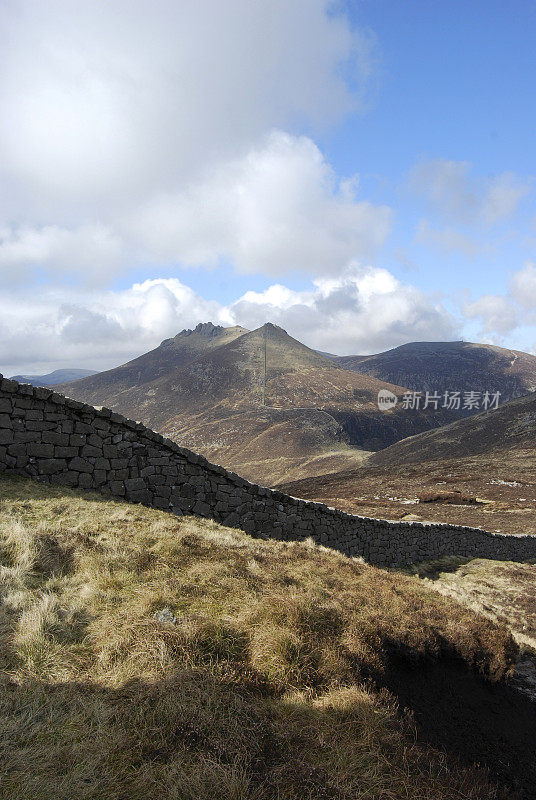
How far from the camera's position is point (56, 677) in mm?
4141

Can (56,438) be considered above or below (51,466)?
above

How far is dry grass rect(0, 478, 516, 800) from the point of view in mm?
3205

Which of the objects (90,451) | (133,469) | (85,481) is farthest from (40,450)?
(133,469)

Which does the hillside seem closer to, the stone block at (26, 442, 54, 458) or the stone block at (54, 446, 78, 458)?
the stone block at (54, 446, 78, 458)

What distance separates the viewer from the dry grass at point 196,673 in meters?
3.21

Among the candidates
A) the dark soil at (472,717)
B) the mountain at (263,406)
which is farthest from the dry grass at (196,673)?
the mountain at (263,406)

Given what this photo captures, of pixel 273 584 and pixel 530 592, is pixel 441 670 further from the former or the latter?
pixel 530 592

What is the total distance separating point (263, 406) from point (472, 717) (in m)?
120

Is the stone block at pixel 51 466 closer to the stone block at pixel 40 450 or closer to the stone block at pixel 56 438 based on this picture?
the stone block at pixel 40 450

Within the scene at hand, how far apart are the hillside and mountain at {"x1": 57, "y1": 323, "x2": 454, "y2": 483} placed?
770 inches

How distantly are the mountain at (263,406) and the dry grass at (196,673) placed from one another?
68513 millimetres

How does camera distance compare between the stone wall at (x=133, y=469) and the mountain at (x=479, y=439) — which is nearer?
the stone wall at (x=133, y=469)

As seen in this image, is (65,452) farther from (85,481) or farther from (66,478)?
(85,481)

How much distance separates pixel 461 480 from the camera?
3978 centimetres
